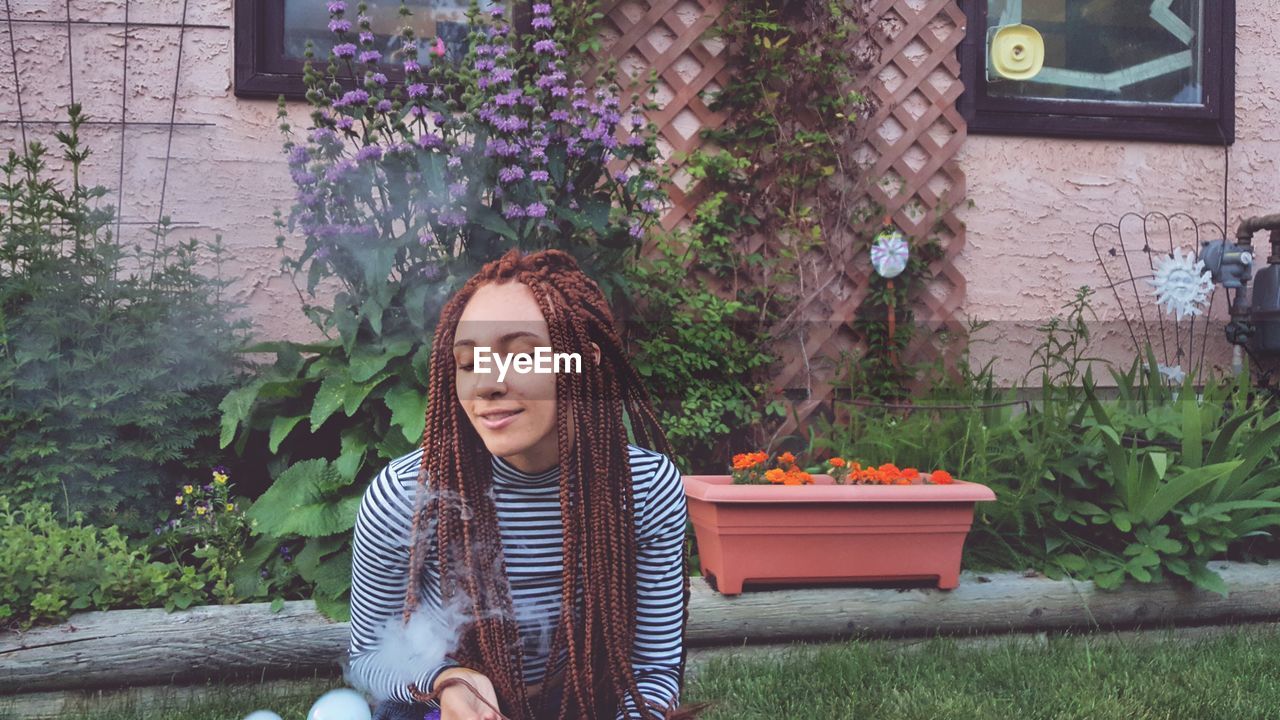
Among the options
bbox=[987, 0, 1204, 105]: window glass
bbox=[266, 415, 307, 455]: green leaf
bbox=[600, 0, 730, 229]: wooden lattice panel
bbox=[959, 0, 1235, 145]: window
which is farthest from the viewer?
bbox=[987, 0, 1204, 105]: window glass

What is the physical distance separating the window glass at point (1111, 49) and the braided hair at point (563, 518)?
3760 millimetres

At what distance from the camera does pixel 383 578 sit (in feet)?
3.75

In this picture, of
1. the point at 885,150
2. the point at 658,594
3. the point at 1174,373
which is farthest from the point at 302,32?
the point at 1174,373

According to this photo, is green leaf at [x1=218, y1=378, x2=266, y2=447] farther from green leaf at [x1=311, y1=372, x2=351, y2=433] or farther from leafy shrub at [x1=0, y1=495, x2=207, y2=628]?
leafy shrub at [x1=0, y1=495, x2=207, y2=628]

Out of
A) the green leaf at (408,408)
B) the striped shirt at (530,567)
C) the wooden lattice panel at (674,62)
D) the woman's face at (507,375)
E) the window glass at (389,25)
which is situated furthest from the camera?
the wooden lattice panel at (674,62)

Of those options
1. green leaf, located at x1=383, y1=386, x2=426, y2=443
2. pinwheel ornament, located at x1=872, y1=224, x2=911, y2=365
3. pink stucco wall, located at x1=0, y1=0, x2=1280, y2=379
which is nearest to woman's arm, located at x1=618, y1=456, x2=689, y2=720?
green leaf, located at x1=383, y1=386, x2=426, y2=443

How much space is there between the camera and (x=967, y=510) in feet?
8.23

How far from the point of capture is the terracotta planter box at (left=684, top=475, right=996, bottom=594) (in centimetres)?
243

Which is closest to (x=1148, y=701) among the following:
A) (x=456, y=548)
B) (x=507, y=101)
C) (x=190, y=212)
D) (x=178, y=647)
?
(x=456, y=548)

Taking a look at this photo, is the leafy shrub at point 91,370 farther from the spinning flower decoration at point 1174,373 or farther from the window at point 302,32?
the spinning flower decoration at point 1174,373

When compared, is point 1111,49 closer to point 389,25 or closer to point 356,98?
point 389,25

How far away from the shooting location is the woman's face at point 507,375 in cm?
101

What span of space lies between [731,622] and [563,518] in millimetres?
1476

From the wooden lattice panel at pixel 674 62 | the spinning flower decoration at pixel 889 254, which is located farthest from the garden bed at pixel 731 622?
the wooden lattice panel at pixel 674 62
